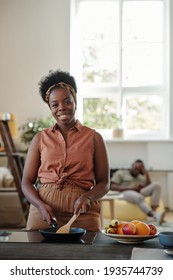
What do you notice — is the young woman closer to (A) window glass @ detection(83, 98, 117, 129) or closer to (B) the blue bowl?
(B) the blue bowl

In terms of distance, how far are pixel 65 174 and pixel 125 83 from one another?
5153 millimetres

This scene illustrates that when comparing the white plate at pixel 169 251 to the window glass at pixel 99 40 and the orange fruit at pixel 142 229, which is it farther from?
the window glass at pixel 99 40

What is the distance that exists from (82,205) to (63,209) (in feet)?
0.30

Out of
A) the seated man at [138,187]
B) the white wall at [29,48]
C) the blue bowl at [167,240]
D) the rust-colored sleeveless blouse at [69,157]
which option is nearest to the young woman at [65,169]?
the rust-colored sleeveless blouse at [69,157]

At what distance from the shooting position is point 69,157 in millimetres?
1653

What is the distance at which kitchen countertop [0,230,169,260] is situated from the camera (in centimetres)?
118

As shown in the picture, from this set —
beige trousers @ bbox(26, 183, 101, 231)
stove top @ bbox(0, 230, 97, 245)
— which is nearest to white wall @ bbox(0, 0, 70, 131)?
beige trousers @ bbox(26, 183, 101, 231)

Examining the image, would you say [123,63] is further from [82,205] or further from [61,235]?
[61,235]

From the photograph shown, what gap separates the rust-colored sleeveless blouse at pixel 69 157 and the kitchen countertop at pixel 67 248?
0.23 m

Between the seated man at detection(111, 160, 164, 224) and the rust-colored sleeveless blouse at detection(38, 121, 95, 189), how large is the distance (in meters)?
3.65

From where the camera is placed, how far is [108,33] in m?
6.68

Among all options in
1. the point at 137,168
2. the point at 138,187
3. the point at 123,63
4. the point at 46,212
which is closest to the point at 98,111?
the point at 123,63
